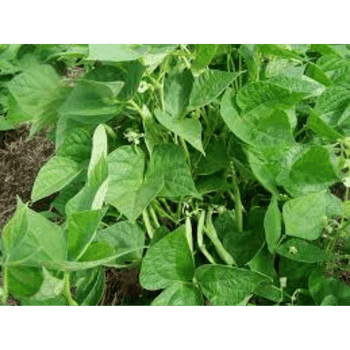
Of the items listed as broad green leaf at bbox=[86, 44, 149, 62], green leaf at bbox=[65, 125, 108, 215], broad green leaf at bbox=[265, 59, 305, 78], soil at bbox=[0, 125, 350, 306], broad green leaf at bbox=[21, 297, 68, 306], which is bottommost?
soil at bbox=[0, 125, 350, 306]

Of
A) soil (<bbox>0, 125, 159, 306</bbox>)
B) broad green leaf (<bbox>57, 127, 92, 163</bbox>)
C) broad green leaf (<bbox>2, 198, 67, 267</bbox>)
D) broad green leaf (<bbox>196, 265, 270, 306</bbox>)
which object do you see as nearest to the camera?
broad green leaf (<bbox>2, 198, 67, 267</bbox>)

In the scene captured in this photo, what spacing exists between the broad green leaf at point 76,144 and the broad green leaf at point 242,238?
188 mm

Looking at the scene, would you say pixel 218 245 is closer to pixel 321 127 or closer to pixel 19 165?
pixel 321 127

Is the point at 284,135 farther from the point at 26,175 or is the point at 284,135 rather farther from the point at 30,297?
the point at 26,175

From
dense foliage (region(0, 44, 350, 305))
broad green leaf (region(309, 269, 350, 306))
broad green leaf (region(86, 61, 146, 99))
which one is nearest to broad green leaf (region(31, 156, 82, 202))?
dense foliage (region(0, 44, 350, 305))

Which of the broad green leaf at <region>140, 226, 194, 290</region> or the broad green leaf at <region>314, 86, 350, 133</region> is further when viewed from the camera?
the broad green leaf at <region>314, 86, 350, 133</region>

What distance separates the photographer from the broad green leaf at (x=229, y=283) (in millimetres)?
650

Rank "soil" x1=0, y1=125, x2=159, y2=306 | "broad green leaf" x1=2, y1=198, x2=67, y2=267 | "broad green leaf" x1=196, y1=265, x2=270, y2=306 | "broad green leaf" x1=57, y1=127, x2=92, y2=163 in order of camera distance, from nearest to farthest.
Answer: "broad green leaf" x1=2, y1=198, x2=67, y2=267, "broad green leaf" x1=196, y1=265, x2=270, y2=306, "broad green leaf" x1=57, y1=127, x2=92, y2=163, "soil" x1=0, y1=125, x2=159, y2=306

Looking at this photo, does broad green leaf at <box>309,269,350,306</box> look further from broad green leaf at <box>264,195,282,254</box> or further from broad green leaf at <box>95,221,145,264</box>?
broad green leaf at <box>95,221,145,264</box>

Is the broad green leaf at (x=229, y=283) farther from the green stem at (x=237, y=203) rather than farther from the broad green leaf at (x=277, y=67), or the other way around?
the broad green leaf at (x=277, y=67)

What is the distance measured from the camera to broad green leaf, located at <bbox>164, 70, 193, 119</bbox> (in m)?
0.74

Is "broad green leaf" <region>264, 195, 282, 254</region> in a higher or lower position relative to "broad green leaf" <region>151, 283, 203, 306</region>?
higher

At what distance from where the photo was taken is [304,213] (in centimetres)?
69

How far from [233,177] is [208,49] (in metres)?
0.18
